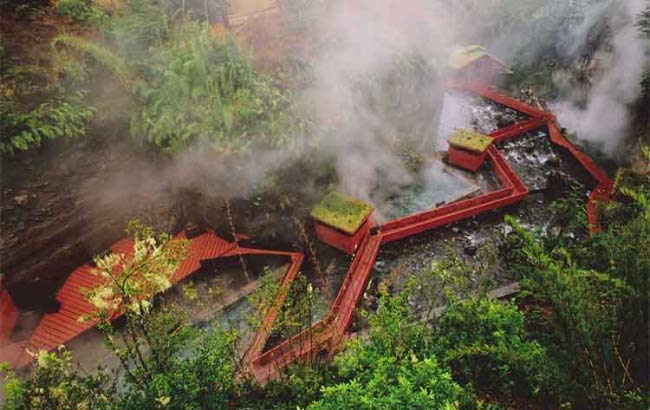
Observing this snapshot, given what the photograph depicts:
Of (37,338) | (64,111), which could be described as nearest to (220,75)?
(64,111)

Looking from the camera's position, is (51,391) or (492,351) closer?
(51,391)

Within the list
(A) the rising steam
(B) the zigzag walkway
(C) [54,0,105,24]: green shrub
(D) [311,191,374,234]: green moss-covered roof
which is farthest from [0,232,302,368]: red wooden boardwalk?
(A) the rising steam

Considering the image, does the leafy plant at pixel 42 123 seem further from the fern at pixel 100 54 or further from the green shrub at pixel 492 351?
the green shrub at pixel 492 351

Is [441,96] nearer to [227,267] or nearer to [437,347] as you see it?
[227,267]

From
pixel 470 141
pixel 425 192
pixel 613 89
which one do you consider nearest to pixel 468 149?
pixel 470 141

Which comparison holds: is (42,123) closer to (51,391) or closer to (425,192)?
(51,391)

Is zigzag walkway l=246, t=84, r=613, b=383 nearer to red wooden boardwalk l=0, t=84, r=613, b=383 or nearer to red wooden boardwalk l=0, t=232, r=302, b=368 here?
red wooden boardwalk l=0, t=84, r=613, b=383

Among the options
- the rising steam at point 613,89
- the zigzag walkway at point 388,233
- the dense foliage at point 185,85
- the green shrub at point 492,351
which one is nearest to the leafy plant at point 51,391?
the zigzag walkway at point 388,233
